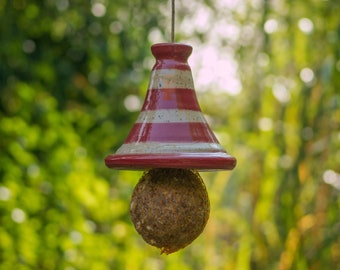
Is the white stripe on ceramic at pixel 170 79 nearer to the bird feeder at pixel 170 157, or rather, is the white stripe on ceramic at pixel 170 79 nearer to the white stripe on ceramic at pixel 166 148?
the bird feeder at pixel 170 157

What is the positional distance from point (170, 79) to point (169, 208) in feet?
0.72

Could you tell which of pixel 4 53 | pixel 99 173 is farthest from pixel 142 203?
pixel 99 173

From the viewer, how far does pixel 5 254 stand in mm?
3135

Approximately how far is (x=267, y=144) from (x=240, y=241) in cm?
38

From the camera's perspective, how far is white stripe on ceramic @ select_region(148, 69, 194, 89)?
147cm

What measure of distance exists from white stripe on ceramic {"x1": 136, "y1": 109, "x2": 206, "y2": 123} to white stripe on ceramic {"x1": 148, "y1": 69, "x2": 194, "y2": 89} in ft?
0.17

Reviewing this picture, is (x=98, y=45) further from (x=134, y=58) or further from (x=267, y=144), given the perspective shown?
(x=267, y=144)

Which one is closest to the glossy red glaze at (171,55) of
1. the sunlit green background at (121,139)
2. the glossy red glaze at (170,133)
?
the glossy red glaze at (170,133)

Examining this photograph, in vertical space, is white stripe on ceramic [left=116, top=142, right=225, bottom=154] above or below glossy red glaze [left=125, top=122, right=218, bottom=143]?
below

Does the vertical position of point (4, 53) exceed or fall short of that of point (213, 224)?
it exceeds it

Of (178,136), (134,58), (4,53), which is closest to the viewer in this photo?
(178,136)

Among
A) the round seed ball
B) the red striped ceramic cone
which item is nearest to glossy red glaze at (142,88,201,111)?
the red striped ceramic cone

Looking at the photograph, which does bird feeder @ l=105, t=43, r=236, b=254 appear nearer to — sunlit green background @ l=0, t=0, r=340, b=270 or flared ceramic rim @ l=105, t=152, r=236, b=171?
flared ceramic rim @ l=105, t=152, r=236, b=171

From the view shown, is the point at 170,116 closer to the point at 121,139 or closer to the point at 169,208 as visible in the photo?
the point at 169,208
